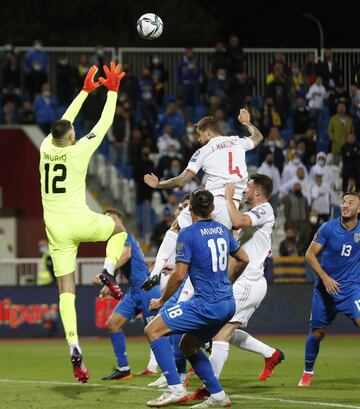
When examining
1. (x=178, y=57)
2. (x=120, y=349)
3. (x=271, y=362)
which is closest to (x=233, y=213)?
(x=271, y=362)

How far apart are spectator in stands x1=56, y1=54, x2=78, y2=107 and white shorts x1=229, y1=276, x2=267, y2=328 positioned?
15.3 m

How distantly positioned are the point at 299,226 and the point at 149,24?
1031 centimetres

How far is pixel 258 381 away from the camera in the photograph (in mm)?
14570

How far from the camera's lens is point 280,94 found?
2894 centimetres

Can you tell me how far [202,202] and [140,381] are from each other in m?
3.97

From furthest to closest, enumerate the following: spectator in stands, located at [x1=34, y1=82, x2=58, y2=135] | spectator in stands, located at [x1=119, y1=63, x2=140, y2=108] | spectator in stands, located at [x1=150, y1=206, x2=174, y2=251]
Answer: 1. spectator in stands, located at [x1=119, y1=63, x2=140, y2=108]
2. spectator in stands, located at [x1=34, y1=82, x2=58, y2=135]
3. spectator in stands, located at [x1=150, y1=206, x2=174, y2=251]

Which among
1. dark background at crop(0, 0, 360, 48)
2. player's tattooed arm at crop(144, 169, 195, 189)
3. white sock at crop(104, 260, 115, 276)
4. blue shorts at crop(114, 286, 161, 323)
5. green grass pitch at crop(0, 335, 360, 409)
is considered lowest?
green grass pitch at crop(0, 335, 360, 409)

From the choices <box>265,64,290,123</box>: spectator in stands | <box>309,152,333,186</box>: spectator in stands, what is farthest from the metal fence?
<box>309,152,333,186</box>: spectator in stands

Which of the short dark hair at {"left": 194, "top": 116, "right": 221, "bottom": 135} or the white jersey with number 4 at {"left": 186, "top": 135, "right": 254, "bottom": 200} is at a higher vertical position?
the short dark hair at {"left": 194, "top": 116, "right": 221, "bottom": 135}

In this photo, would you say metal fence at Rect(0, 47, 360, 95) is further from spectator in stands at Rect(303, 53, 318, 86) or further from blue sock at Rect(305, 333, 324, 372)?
blue sock at Rect(305, 333, 324, 372)

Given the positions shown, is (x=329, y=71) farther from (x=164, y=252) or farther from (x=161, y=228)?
(x=164, y=252)

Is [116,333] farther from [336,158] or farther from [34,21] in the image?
[34,21]

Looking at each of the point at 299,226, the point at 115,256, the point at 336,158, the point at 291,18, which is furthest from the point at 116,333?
the point at 291,18

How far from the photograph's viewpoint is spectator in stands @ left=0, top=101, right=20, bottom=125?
1134 inches
